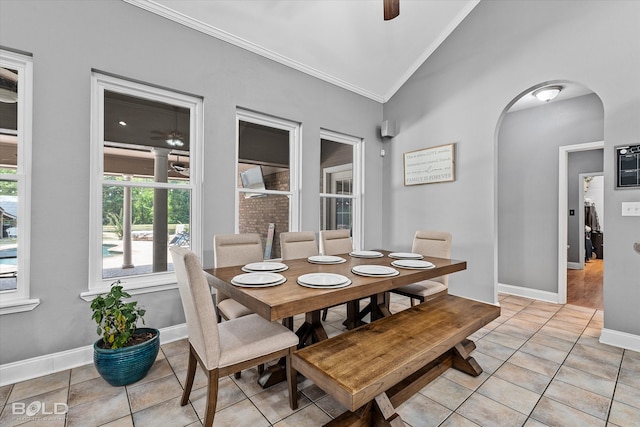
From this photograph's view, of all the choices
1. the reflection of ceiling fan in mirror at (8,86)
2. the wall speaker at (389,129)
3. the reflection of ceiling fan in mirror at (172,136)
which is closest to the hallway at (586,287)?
the wall speaker at (389,129)

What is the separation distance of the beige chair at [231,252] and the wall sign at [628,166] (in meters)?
3.32

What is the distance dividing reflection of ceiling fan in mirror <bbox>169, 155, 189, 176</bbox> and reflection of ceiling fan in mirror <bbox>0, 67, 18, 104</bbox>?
1157 millimetres

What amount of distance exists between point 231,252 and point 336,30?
2.81m

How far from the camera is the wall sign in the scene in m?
2.58

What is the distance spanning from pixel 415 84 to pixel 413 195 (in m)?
1.59

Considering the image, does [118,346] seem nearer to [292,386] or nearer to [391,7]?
[292,386]

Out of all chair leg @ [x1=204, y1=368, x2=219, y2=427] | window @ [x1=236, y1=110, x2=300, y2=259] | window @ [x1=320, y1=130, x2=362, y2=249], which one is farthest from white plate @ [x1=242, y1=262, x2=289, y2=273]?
window @ [x1=320, y1=130, x2=362, y2=249]

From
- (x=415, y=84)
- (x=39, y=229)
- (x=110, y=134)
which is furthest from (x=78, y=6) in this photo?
(x=415, y=84)

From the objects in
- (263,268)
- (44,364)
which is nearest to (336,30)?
(263,268)

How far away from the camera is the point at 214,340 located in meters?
1.52

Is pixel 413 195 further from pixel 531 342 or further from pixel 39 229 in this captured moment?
pixel 39 229

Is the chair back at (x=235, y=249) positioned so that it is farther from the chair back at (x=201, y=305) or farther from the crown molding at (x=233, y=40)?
the crown molding at (x=233, y=40)

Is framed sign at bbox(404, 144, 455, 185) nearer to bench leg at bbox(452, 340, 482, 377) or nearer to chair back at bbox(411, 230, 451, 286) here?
chair back at bbox(411, 230, 451, 286)

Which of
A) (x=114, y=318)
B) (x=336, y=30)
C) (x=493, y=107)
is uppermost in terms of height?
(x=336, y=30)
